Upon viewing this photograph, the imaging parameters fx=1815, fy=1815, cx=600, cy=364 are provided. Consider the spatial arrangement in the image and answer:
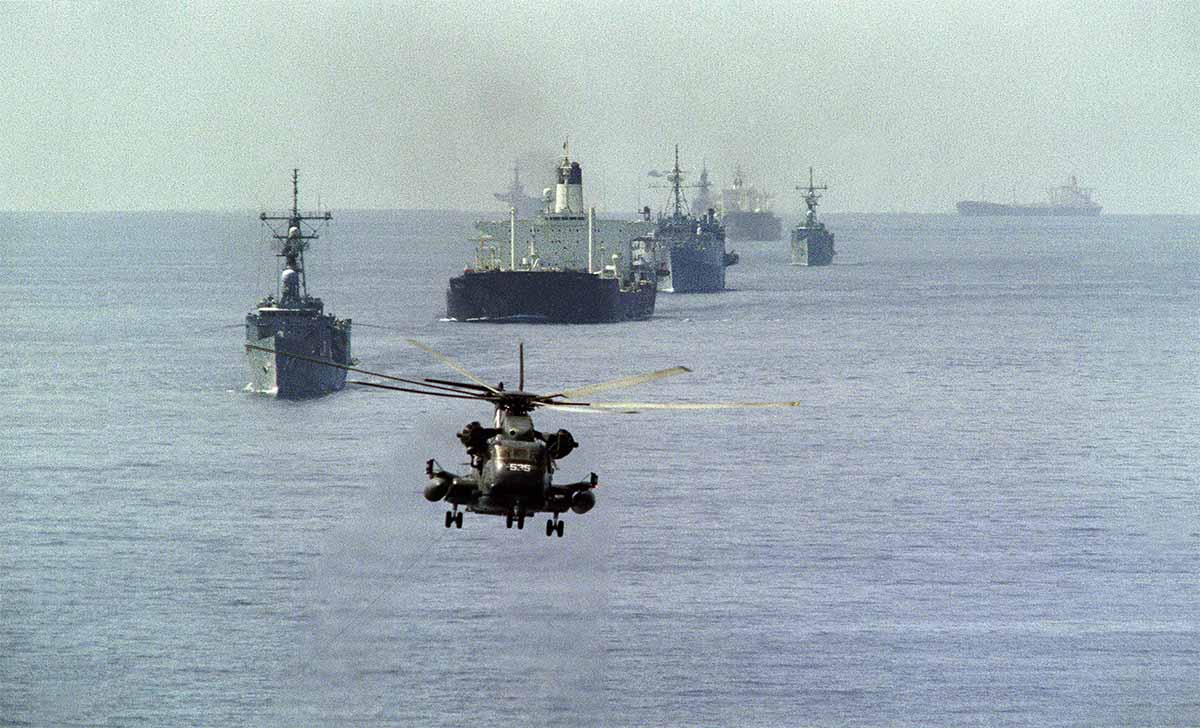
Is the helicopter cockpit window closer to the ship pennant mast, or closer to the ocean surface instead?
the ocean surface

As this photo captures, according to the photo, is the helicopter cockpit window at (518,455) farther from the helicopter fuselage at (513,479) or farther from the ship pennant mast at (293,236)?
the ship pennant mast at (293,236)

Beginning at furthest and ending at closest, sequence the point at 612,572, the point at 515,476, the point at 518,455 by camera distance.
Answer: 1. the point at 612,572
2. the point at 518,455
3. the point at 515,476

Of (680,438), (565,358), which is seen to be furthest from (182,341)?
(680,438)

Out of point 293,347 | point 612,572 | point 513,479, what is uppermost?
point 513,479

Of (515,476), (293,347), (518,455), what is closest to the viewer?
(515,476)

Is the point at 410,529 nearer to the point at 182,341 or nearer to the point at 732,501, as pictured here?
the point at 732,501

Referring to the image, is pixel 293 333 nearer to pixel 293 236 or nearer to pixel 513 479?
pixel 293 236

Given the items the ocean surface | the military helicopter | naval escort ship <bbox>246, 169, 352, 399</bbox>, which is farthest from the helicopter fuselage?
naval escort ship <bbox>246, 169, 352, 399</bbox>

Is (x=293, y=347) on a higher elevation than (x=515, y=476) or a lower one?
lower

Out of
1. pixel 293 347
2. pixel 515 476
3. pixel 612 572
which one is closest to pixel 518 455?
pixel 515 476
